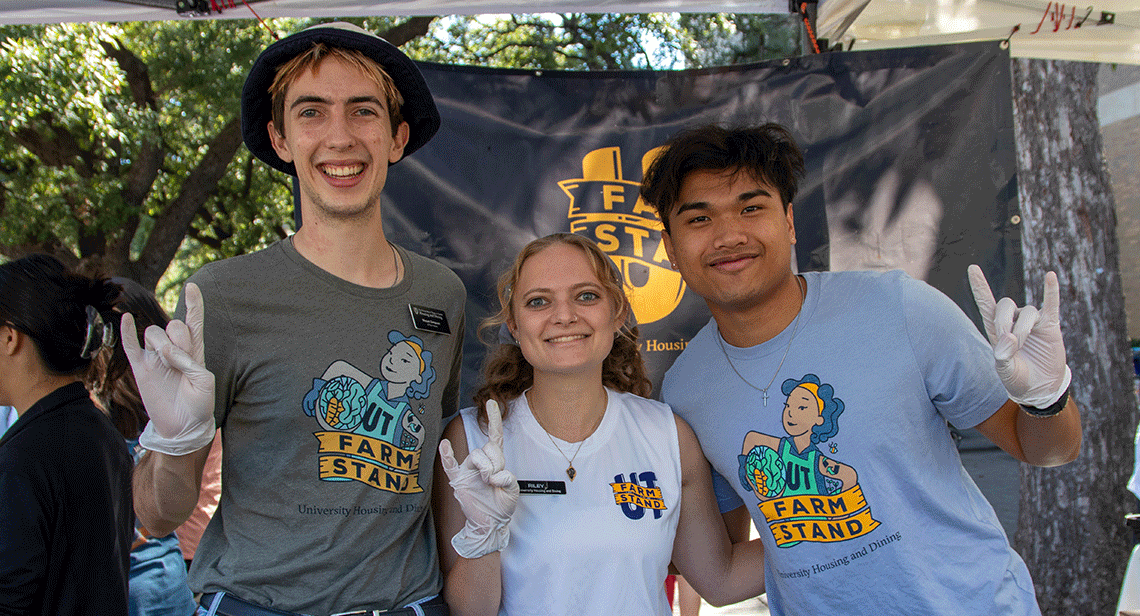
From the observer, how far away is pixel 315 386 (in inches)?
67.1

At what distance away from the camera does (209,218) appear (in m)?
10.3

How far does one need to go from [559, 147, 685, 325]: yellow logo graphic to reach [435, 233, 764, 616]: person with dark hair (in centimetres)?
73

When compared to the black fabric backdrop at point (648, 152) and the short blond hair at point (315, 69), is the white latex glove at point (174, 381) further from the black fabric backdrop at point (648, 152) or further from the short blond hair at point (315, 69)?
the black fabric backdrop at point (648, 152)

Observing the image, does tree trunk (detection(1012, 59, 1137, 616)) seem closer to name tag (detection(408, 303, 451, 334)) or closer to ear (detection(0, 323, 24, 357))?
name tag (detection(408, 303, 451, 334))

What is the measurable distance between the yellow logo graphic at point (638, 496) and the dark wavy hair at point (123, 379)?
1461mm

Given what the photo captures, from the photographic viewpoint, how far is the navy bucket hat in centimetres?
184

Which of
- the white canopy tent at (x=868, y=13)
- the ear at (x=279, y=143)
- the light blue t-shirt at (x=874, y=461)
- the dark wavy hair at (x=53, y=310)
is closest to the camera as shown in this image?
the light blue t-shirt at (x=874, y=461)

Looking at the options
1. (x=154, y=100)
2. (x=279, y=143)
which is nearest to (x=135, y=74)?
(x=154, y=100)

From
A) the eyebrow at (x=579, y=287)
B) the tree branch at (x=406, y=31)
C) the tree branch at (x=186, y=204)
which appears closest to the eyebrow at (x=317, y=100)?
the eyebrow at (x=579, y=287)

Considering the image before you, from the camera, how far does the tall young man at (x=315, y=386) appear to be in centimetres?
162

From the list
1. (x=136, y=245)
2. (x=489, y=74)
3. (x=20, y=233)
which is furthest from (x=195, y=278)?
(x=136, y=245)

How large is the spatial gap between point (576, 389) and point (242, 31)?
804 centimetres

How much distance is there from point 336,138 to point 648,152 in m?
1.45

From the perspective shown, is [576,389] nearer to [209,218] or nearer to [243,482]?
[243,482]
